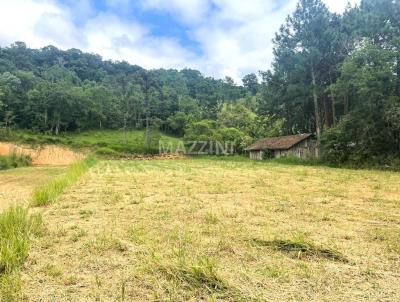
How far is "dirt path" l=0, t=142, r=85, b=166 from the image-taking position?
40.5m

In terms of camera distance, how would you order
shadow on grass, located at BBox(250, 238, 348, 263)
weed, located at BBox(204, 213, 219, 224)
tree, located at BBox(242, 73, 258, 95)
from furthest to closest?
tree, located at BBox(242, 73, 258, 95)
weed, located at BBox(204, 213, 219, 224)
shadow on grass, located at BBox(250, 238, 348, 263)

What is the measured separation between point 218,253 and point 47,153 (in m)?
45.1

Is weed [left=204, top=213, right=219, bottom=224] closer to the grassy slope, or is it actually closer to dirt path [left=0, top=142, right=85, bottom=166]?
dirt path [left=0, top=142, right=85, bottom=166]

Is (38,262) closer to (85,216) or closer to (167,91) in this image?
(85,216)

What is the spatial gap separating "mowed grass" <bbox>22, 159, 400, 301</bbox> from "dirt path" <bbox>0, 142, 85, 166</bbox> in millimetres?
35028

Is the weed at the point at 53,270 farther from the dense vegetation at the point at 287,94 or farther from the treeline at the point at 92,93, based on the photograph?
the treeline at the point at 92,93

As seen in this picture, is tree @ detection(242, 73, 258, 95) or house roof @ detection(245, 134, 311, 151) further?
tree @ detection(242, 73, 258, 95)

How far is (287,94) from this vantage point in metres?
36.5

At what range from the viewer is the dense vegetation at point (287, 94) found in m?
25.6

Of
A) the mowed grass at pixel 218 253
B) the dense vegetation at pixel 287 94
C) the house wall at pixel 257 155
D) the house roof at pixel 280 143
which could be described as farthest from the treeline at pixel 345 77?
the mowed grass at pixel 218 253

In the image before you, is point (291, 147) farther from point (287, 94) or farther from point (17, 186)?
point (17, 186)

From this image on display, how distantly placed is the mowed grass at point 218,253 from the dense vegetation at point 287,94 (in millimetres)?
19130

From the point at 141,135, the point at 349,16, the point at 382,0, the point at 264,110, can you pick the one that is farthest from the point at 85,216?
the point at 141,135

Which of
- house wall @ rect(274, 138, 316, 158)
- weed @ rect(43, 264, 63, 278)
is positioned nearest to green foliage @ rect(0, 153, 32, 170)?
house wall @ rect(274, 138, 316, 158)
